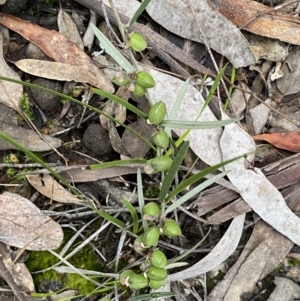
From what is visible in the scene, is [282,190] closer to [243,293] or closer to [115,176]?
[243,293]

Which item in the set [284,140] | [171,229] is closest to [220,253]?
[171,229]

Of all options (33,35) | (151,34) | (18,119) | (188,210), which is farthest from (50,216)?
(151,34)

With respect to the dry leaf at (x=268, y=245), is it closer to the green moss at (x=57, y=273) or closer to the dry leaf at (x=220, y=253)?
the dry leaf at (x=220, y=253)

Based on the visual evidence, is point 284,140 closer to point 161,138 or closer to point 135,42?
point 161,138

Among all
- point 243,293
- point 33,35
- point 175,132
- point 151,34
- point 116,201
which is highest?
point 151,34

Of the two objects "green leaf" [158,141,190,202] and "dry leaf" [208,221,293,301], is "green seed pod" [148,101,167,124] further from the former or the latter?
"dry leaf" [208,221,293,301]
